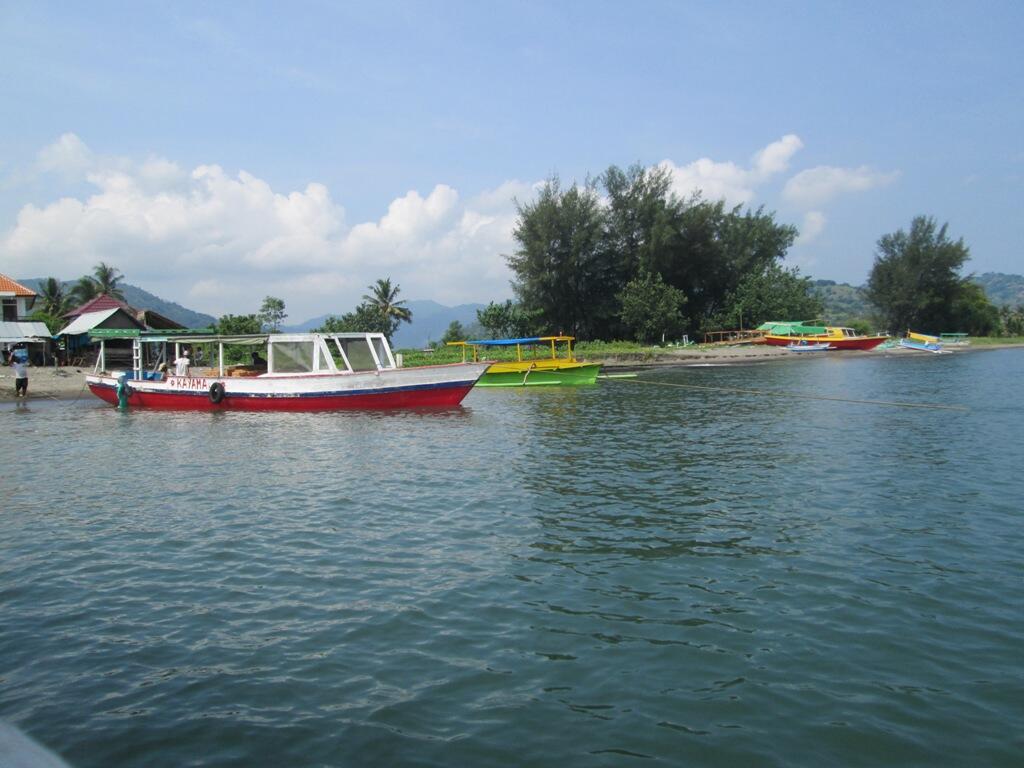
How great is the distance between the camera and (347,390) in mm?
26750

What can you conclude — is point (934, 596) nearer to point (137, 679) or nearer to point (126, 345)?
point (137, 679)

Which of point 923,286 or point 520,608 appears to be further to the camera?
point 923,286

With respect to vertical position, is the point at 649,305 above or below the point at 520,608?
above

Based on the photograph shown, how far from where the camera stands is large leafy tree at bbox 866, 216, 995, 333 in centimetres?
8425

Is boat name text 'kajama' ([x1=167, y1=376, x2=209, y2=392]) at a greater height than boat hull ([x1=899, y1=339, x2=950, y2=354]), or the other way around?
boat hull ([x1=899, y1=339, x2=950, y2=354])

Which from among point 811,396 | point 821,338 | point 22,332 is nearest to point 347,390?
point 811,396

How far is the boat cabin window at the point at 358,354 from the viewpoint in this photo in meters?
27.5

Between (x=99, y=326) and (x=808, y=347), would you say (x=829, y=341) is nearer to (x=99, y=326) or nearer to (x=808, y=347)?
(x=808, y=347)

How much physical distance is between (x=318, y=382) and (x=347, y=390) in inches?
41.1

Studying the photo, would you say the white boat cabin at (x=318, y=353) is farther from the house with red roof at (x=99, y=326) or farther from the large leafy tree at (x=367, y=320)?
the large leafy tree at (x=367, y=320)

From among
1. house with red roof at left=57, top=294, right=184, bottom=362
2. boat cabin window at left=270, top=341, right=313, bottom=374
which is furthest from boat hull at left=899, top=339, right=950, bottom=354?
house with red roof at left=57, top=294, right=184, bottom=362

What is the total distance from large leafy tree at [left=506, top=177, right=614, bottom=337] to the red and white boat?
130ft

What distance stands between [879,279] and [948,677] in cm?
9131

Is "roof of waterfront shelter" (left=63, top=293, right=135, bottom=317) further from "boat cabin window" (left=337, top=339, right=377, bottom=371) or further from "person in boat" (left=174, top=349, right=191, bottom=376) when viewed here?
"boat cabin window" (left=337, top=339, right=377, bottom=371)
